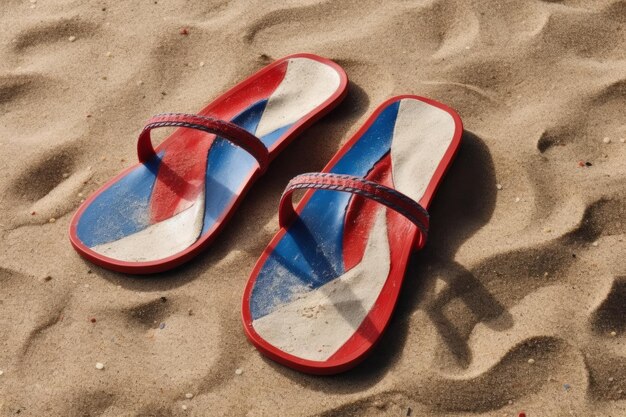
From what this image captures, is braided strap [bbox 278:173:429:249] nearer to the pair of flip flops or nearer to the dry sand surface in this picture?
the pair of flip flops

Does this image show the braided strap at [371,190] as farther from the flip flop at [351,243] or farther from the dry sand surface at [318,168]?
the dry sand surface at [318,168]

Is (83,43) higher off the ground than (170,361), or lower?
Answer: higher

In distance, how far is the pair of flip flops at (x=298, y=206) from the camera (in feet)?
5.25

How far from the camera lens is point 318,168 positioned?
6.41 feet

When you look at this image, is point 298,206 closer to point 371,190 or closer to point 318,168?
point 318,168

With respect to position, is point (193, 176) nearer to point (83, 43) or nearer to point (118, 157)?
point (118, 157)

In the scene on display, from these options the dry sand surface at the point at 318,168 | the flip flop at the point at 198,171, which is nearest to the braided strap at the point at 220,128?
the flip flop at the point at 198,171

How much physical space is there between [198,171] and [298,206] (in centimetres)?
26

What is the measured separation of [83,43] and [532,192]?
4.11 ft

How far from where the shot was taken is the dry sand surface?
154 centimetres

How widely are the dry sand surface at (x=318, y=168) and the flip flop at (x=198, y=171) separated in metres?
0.04

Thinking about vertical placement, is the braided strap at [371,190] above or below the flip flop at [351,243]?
above

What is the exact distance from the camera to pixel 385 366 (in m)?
1.56

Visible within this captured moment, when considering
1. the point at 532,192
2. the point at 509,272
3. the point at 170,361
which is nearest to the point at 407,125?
the point at 532,192
